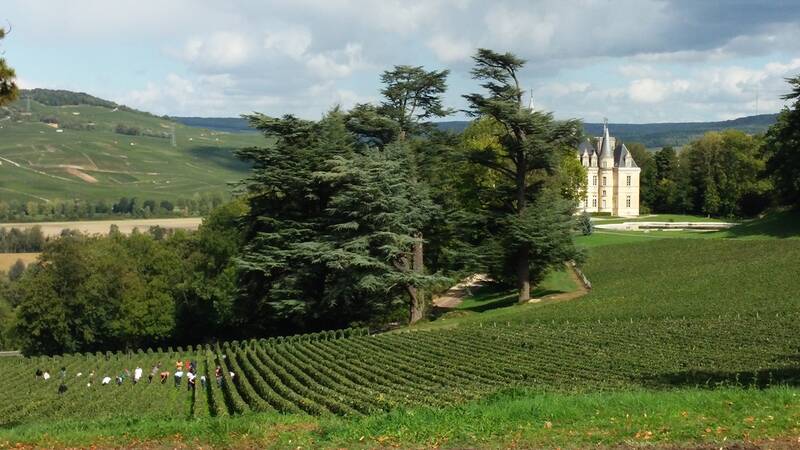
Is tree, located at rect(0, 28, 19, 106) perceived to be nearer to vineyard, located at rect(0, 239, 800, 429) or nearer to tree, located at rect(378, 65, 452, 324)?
vineyard, located at rect(0, 239, 800, 429)

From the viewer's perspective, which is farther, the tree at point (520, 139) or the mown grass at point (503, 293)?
the mown grass at point (503, 293)

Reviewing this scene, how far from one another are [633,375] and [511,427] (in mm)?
9793

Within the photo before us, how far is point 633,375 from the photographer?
21.5 metres

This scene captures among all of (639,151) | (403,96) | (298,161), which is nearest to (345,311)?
(298,161)

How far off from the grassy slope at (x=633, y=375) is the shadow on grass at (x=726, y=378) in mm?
61

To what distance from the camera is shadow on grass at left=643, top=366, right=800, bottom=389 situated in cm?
1847

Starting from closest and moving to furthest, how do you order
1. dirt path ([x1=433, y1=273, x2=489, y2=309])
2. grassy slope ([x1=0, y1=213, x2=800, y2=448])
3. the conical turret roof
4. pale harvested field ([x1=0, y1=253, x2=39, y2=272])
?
grassy slope ([x1=0, y1=213, x2=800, y2=448])
dirt path ([x1=433, y1=273, x2=489, y2=309])
the conical turret roof
pale harvested field ([x1=0, y1=253, x2=39, y2=272])

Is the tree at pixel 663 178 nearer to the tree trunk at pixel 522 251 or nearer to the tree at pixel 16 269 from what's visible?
the tree trunk at pixel 522 251

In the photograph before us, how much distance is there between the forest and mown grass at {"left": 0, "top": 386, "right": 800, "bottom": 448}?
27128 mm

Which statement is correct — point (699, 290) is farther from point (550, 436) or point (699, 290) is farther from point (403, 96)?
point (550, 436)

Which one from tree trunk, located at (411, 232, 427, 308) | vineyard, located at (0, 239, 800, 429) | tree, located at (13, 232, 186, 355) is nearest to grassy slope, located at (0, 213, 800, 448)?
vineyard, located at (0, 239, 800, 429)

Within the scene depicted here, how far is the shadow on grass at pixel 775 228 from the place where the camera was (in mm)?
53031

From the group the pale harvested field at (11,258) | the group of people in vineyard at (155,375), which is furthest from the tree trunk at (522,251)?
the pale harvested field at (11,258)

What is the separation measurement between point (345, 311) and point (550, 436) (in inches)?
1359
